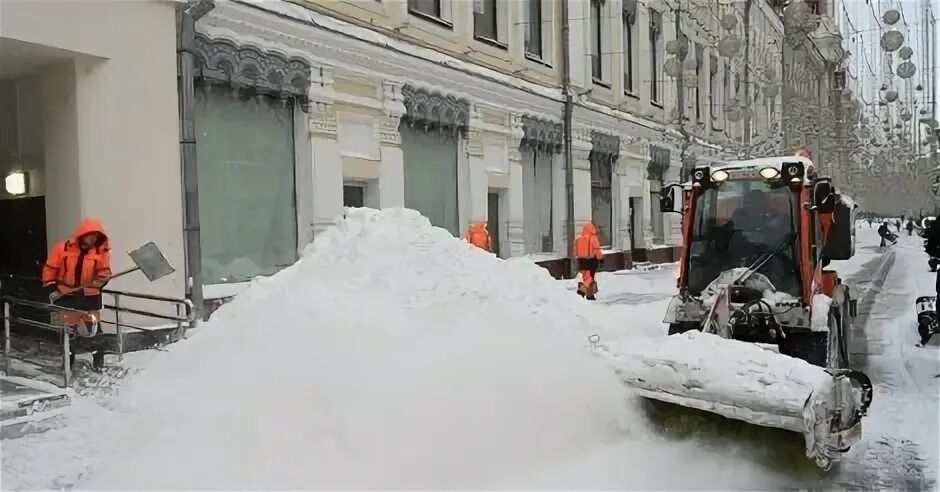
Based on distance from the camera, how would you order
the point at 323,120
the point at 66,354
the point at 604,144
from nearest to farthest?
the point at 66,354
the point at 323,120
the point at 604,144

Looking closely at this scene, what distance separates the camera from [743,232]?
7727mm

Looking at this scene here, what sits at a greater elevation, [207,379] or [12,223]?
[12,223]

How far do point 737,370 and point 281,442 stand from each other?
3096mm

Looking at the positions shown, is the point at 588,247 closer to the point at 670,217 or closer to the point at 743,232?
the point at 743,232

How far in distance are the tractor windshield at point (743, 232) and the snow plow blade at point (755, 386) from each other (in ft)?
5.92

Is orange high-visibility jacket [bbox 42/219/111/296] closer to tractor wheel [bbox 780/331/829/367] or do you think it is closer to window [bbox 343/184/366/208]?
window [bbox 343/184/366/208]

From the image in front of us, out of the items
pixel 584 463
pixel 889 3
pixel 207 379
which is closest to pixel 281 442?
pixel 207 379

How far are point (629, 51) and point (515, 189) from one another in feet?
23.9

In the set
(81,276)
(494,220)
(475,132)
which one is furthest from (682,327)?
(494,220)

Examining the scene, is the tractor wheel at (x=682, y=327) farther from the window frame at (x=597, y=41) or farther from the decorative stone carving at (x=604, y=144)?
the window frame at (x=597, y=41)

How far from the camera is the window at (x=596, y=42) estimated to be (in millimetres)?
19750

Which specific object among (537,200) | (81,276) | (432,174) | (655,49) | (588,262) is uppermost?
(655,49)

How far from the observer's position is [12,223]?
966cm

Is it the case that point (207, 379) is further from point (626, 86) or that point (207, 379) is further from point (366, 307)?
point (626, 86)
